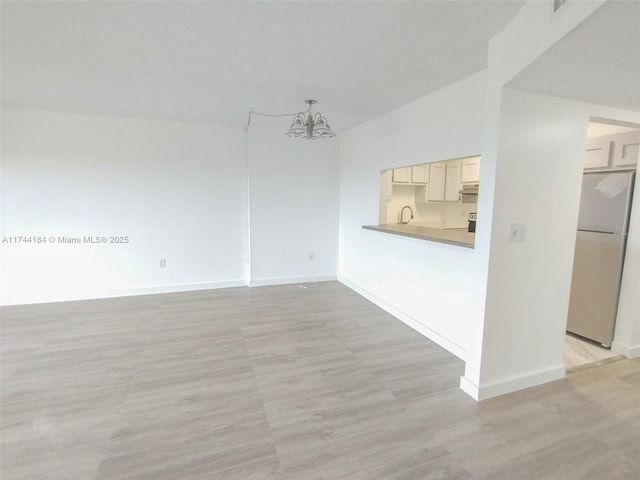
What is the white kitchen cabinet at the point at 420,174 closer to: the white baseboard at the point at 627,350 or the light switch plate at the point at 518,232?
the light switch plate at the point at 518,232

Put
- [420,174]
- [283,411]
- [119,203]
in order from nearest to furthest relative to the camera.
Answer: [283,411]
[119,203]
[420,174]

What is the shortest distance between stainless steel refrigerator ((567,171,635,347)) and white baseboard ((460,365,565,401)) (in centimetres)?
93

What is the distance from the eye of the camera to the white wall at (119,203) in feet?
13.1

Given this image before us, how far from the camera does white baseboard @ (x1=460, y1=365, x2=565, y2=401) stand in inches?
88.3

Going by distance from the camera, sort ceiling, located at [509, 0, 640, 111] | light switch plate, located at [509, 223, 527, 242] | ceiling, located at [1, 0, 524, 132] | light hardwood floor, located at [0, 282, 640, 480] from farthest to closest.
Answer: light switch plate, located at [509, 223, 527, 242], ceiling, located at [1, 0, 524, 132], light hardwood floor, located at [0, 282, 640, 480], ceiling, located at [509, 0, 640, 111]

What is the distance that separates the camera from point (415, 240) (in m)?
3.33

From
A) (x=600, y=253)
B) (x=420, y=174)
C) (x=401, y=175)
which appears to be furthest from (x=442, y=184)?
(x=600, y=253)

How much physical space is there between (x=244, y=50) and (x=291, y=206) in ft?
9.64

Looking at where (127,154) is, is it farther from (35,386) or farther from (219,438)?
(219,438)

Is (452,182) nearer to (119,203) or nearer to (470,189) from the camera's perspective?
(470,189)

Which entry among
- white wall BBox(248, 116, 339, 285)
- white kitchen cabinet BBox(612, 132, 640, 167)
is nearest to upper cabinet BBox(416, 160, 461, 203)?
white wall BBox(248, 116, 339, 285)

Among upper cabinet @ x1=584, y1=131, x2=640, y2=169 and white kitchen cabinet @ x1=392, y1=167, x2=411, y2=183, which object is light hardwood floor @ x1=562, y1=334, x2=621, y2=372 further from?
white kitchen cabinet @ x1=392, y1=167, x2=411, y2=183

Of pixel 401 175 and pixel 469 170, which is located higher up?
pixel 469 170

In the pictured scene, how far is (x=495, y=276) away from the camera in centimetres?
215
